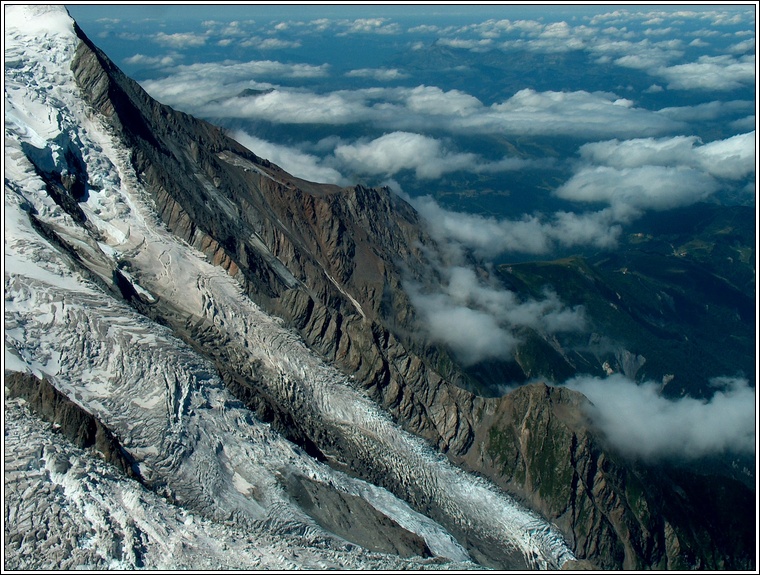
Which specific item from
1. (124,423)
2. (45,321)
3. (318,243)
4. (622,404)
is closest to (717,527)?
(622,404)

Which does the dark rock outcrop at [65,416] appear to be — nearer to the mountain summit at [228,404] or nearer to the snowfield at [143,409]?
the mountain summit at [228,404]

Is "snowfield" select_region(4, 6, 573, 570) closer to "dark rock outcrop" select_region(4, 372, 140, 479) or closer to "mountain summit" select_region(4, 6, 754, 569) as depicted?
"mountain summit" select_region(4, 6, 754, 569)

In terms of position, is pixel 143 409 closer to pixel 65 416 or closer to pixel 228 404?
pixel 65 416

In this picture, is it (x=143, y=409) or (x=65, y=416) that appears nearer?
(x=65, y=416)

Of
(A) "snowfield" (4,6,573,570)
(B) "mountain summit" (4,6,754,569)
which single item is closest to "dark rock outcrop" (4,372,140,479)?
(B) "mountain summit" (4,6,754,569)

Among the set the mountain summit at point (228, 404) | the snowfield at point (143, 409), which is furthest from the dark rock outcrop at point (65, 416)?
the snowfield at point (143, 409)

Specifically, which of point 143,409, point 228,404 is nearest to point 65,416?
point 143,409
